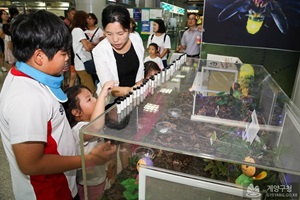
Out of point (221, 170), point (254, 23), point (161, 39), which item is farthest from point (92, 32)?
point (221, 170)

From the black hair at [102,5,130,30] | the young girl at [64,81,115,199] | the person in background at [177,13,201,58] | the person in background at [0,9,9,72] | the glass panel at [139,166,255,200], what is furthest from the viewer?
the person in background at [0,9,9,72]

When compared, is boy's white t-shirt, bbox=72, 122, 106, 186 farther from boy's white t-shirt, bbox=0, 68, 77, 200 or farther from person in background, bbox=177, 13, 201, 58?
person in background, bbox=177, 13, 201, 58

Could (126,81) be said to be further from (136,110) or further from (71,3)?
(71,3)

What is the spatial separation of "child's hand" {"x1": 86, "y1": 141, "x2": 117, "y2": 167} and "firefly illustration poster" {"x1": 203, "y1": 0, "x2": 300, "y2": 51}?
2421mm

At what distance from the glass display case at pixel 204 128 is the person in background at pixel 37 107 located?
143mm

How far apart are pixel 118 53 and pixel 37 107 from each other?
0.93 m

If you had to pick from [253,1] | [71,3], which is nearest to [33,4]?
[71,3]

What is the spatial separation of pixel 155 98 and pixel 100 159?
23.4 inches

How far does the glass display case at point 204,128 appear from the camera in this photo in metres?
0.79

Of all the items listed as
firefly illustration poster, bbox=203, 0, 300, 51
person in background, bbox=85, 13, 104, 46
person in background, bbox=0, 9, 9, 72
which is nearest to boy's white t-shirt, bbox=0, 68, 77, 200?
firefly illustration poster, bbox=203, 0, 300, 51

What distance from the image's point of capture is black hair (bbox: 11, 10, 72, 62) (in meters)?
0.82

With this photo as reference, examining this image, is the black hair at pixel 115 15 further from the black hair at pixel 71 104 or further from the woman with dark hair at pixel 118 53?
the black hair at pixel 71 104

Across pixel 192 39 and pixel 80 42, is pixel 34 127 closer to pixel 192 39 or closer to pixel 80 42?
pixel 80 42

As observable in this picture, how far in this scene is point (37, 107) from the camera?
818mm
